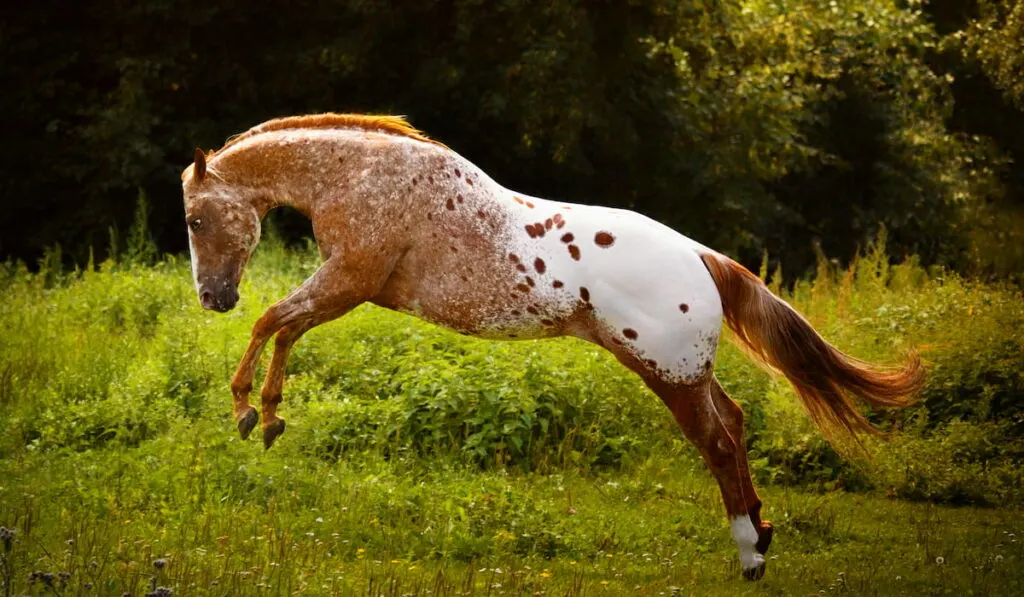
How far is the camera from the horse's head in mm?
6230

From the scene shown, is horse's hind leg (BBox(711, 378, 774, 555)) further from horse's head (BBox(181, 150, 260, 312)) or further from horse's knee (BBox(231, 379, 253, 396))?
horse's head (BBox(181, 150, 260, 312))

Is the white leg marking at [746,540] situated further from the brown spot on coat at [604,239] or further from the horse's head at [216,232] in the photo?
the horse's head at [216,232]

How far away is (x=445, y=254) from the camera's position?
6371 mm

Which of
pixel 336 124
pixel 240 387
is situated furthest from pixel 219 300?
pixel 336 124

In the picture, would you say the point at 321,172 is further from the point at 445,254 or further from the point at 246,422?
the point at 246,422

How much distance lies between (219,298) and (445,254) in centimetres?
114

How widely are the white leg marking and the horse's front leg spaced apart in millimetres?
2297

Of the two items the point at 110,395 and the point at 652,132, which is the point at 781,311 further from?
the point at 652,132

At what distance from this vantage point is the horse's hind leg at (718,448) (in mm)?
6598

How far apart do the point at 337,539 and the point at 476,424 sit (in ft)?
7.26

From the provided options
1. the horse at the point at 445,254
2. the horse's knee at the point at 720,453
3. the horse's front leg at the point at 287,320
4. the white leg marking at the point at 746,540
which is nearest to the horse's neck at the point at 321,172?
the horse at the point at 445,254

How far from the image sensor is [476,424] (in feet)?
29.1

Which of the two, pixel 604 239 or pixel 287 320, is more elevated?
pixel 604 239

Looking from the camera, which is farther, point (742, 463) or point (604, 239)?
point (742, 463)
